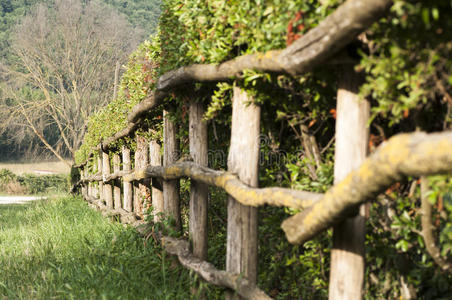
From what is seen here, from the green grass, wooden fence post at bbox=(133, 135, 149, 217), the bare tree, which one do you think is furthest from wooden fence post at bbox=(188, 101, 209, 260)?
the bare tree

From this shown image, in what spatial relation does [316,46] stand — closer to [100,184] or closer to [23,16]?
[100,184]

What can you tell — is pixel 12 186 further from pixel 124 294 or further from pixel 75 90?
pixel 124 294

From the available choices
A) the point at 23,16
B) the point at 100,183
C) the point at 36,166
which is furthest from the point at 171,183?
the point at 36,166

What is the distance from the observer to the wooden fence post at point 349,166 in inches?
90.6

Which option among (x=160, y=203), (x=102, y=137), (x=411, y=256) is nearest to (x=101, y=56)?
(x=102, y=137)

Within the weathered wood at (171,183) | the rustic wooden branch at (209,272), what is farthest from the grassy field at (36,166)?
the rustic wooden branch at (209,272)

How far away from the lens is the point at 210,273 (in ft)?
11.9

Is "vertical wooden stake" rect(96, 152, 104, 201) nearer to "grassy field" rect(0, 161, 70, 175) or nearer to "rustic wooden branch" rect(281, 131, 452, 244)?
"rustic wooden branch" rect(281, 131, 452, 244)

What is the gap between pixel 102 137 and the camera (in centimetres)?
1045

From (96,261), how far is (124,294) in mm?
1069

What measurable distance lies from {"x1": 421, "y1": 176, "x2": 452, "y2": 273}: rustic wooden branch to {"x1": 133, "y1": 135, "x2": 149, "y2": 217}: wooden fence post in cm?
490

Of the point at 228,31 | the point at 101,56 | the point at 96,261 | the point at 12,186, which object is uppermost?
the point at 101,56

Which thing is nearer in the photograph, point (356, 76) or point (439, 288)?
point (356, 76)

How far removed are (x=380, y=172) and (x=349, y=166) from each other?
547 millimetres
